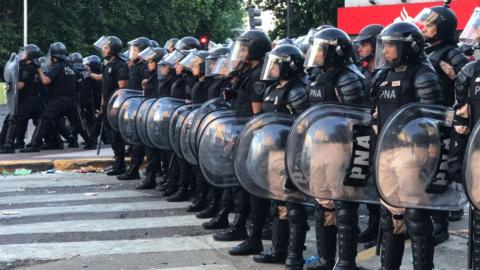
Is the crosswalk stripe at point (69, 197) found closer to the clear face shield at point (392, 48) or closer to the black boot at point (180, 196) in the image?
the black boot at point (180, 196)

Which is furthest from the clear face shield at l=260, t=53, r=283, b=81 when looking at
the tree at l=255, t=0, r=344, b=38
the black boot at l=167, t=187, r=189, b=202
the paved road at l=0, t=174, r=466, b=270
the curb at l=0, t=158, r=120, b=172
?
the tree at l=255, t=0, r=344, b=38

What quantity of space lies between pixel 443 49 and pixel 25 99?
9.50m

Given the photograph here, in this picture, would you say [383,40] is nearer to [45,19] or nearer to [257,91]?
[257,91]

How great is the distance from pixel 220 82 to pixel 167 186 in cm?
233

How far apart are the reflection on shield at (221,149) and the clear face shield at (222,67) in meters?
0.71

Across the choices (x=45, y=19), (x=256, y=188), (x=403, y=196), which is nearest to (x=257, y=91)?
(x=256, y=188)

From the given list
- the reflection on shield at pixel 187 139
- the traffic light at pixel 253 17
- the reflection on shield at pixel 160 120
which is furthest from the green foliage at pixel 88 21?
the reflection on shield at pixel 187 139

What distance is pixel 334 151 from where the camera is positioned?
19.5ft

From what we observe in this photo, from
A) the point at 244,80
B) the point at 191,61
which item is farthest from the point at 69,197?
the point at 244,80

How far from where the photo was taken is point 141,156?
11.9 m

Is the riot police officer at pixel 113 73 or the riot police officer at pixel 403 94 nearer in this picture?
the riot police officer at pixel 403 94

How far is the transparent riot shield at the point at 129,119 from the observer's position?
11141mm

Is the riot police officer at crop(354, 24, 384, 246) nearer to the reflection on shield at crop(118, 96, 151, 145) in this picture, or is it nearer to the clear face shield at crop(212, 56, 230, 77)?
the clear face shield at crop(212, 56, 230, 77)

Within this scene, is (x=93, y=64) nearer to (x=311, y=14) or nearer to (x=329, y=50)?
(x=329, y=50)
